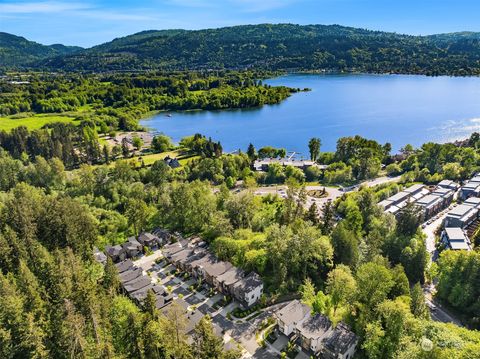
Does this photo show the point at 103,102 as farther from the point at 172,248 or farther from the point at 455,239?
the point at 455,239

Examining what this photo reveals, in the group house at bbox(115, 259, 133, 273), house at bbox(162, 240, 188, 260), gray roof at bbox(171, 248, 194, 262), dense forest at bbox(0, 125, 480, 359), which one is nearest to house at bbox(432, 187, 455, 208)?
dense forest at bbox(0, 125, 480, 359)

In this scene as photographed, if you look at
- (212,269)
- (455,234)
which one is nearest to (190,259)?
(212,269)

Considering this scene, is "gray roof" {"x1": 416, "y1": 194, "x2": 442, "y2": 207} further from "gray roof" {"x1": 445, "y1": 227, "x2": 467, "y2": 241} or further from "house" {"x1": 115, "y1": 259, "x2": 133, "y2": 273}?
"house" {"x1": 115, "y1": 259, "x2": 133, "y2": 273}

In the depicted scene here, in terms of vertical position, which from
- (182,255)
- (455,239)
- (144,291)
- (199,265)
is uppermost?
(199,265)

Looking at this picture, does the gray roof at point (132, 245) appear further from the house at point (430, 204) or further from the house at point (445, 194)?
the house at point (445, 194)

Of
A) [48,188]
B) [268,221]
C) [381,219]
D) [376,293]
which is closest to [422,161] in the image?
[381,219]
